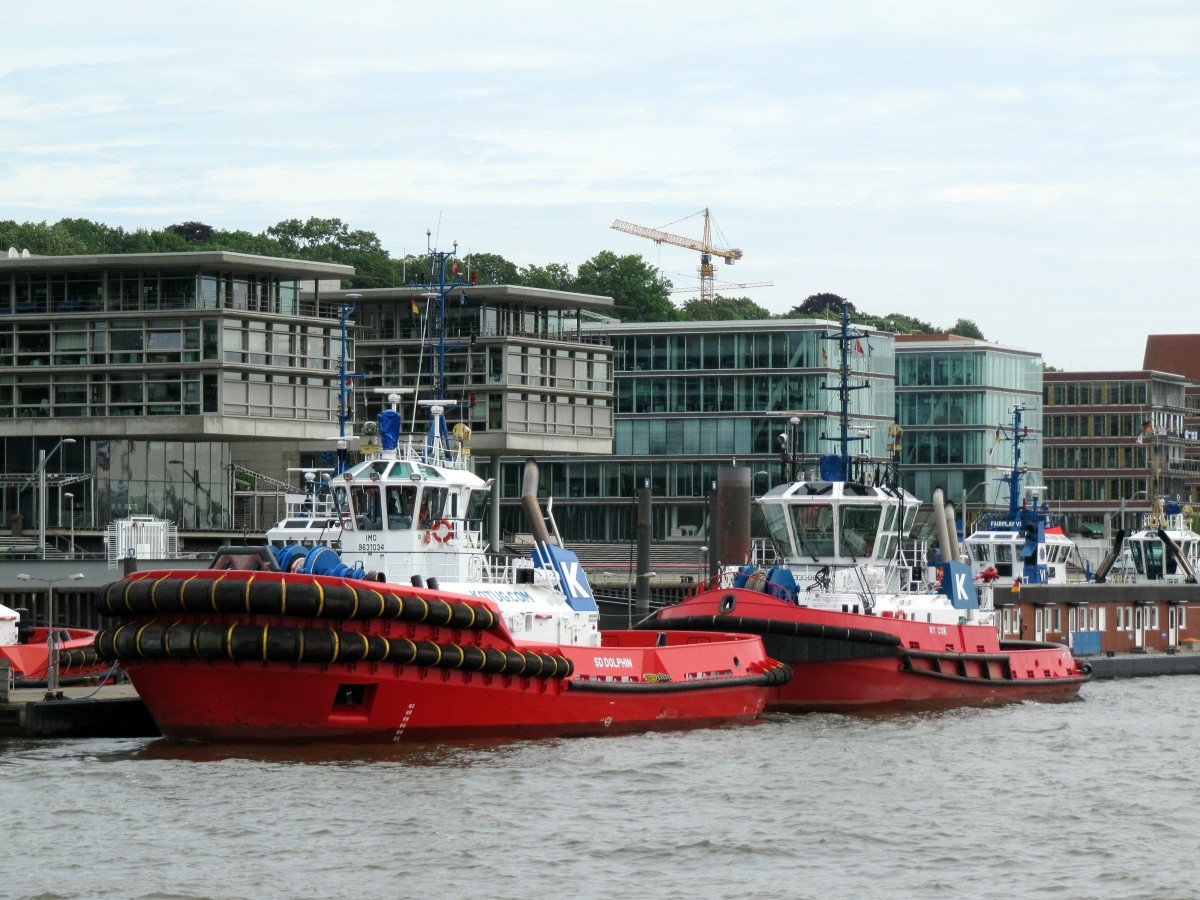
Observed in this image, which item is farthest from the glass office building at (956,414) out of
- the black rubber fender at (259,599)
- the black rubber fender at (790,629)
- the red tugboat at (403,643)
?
the black rubber fender at (259,599)

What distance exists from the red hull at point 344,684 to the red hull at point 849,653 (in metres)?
5.40

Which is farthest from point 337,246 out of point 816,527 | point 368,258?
point 816,527

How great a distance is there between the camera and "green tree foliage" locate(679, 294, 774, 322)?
113m

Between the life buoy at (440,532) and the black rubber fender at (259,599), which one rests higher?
the life buoy at (440,532)

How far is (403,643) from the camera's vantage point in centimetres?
2539

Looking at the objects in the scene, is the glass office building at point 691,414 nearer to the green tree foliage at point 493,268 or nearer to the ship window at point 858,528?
the green tree foliage at point 493,268

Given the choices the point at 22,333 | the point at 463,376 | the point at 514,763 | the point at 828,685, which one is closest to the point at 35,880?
the point at 514,763

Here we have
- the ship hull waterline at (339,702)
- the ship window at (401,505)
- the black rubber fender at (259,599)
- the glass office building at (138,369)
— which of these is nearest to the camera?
the black rubber fender at (259,599)

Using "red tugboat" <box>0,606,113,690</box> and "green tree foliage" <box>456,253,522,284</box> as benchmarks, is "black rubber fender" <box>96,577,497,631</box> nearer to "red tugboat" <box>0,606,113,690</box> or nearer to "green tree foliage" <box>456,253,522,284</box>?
"red tugboat" <box>0,606,113,690</box>

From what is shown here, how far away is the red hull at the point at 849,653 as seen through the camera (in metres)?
33.6

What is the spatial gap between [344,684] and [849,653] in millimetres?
11696

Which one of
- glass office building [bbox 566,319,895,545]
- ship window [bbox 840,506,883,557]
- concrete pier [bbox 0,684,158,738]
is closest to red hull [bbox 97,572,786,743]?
concrete pier [bbox 0,684,158,738]

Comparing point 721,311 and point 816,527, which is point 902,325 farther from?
point 816,527

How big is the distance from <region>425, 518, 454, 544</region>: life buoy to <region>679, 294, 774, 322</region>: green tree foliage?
80.5 meters
